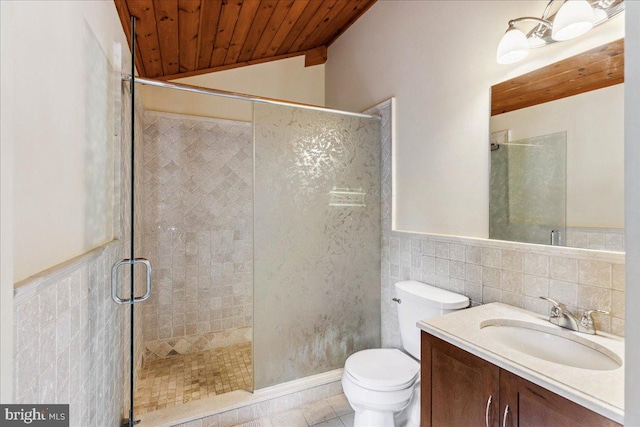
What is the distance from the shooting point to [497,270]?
4.87 feet

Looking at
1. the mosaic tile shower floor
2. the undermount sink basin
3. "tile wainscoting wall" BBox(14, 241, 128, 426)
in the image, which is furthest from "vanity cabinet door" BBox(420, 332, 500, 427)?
the mosaic tile shower floor

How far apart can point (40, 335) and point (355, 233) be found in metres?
1.78

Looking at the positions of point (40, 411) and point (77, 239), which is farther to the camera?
point (77, 239)

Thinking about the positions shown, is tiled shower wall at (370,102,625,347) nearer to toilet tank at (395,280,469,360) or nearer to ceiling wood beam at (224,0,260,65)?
toilet tank at (395,280,469,360)

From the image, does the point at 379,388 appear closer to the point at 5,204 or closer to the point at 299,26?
→ the point at 5,204

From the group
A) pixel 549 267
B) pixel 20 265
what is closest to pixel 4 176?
pixel 20 265

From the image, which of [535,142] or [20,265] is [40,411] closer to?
[20,265]

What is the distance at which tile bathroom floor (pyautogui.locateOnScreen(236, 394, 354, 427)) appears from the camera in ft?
5.98

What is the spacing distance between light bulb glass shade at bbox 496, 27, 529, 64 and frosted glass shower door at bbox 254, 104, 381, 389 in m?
1.02

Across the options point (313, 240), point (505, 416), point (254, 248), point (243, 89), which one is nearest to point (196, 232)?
point (254, 248)

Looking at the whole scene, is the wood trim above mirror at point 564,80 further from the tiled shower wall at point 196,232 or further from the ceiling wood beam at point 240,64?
the ceiling wood beam at point 240,64

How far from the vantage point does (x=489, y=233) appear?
154 centimetres

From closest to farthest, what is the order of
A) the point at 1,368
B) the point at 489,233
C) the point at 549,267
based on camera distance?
the point at 1,368
the point at 549,267
the point at 489,233

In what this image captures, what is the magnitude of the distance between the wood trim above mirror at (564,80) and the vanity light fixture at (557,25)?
0.32 ft
